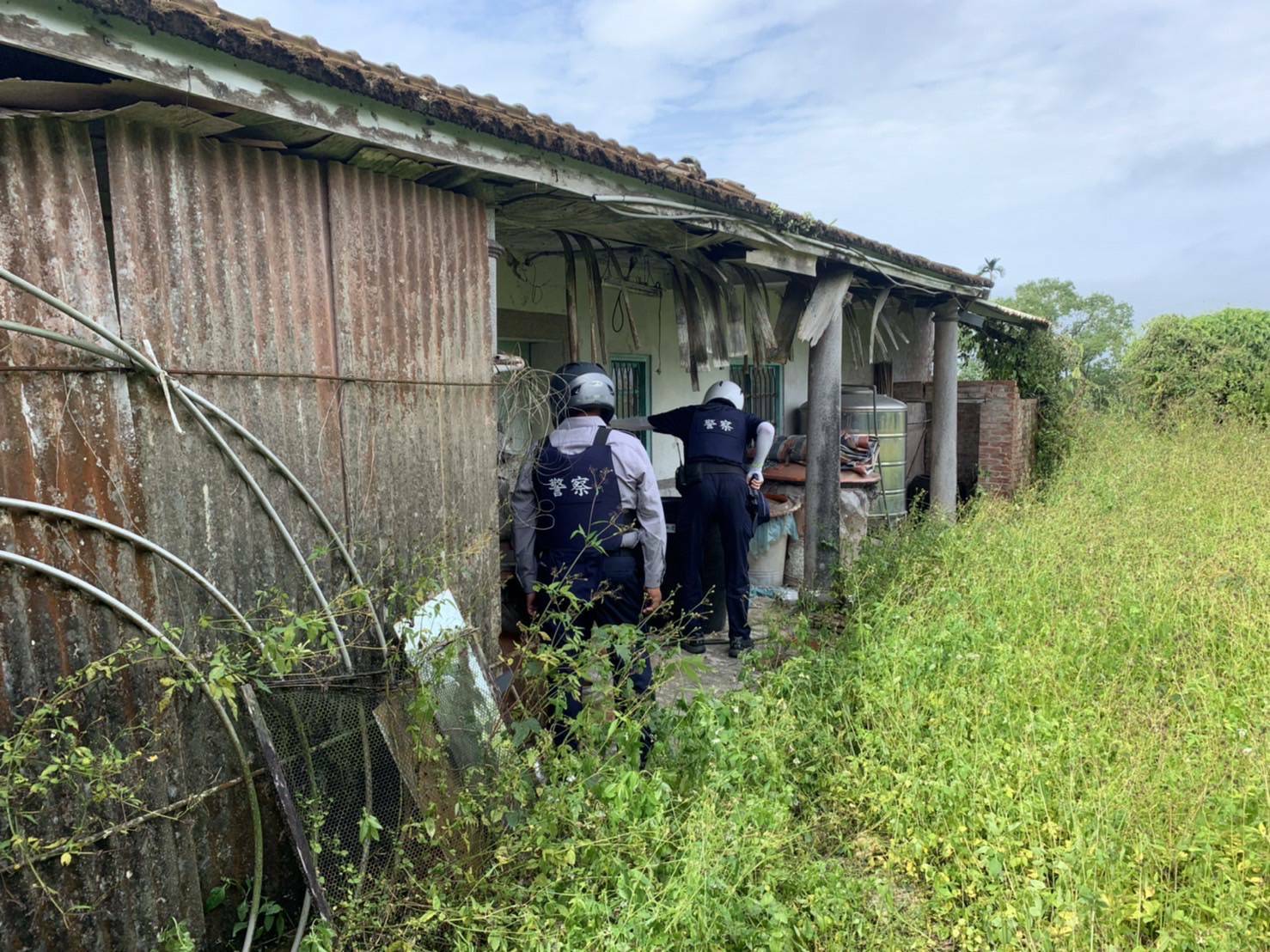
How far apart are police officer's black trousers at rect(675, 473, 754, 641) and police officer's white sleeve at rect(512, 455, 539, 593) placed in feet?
6.02

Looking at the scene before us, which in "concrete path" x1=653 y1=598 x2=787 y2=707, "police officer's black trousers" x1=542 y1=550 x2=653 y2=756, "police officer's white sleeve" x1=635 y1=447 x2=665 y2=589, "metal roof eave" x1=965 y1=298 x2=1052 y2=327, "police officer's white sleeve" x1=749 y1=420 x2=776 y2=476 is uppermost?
Result: "metal roof eave" x1=965 y1=298 x2=1052 y2=327

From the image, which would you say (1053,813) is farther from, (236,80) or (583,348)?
(583,348)

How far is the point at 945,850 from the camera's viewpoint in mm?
3008

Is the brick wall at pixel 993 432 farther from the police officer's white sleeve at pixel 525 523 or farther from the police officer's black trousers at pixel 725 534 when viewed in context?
the police officer's white sleeve at pixel 525 523

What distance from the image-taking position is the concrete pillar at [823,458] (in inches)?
275

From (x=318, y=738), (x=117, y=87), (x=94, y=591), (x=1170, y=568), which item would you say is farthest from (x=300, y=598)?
(x=1170, y=568)

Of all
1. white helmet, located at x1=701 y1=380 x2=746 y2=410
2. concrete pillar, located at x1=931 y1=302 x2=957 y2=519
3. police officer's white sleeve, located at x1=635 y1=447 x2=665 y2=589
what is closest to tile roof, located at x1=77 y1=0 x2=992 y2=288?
white helmet, located at x1=701 y1=380 x2=746 y2=410

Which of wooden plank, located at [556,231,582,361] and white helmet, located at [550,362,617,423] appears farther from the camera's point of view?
wooden plank, located at [556,231,582,361]

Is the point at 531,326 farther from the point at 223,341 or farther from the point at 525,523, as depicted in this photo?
the point at 223,341

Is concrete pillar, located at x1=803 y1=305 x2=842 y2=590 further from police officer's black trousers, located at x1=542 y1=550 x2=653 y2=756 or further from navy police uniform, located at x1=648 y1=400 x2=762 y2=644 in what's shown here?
police officer's black trousers, located at x1=542 y1=550 x2=653 y2=756

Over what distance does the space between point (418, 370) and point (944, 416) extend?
26.1 feet

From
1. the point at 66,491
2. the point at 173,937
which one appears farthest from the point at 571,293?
the point at 173,937

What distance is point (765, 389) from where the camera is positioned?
10.2 meters

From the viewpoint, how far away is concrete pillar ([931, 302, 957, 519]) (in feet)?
32.3
